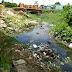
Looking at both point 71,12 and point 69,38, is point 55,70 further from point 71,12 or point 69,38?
point 71,12

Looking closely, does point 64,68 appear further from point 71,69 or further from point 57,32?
point 57,32

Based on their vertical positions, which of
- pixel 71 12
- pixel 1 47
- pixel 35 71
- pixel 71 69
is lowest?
pixel 71 69

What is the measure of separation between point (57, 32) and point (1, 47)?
397 cm

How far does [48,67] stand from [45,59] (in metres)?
0.43

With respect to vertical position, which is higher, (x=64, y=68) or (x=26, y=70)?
(x=26, y=70)

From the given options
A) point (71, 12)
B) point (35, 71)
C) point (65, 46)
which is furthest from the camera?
point (71, 12)

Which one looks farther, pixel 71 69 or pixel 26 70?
pixel 71 69

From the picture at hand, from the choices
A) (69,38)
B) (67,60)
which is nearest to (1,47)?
(67,60)

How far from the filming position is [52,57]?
116 inches

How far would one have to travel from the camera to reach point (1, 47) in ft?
5.15

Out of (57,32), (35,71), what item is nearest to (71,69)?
(35,71)

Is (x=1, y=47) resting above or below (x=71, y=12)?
below

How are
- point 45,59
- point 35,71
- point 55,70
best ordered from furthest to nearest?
point 45,59, point 55,70, point 35,71

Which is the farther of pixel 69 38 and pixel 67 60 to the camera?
pixel 69 38
